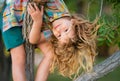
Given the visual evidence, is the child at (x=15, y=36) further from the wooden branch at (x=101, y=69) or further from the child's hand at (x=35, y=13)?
the wooden branch at (x=101, y=69)

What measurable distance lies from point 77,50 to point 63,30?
0.66ft

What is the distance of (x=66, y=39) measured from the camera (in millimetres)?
4172

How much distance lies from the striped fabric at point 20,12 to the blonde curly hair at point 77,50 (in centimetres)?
14

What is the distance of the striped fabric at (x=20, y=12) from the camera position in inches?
170

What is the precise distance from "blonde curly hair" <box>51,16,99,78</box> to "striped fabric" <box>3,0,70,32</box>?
0.14 meters

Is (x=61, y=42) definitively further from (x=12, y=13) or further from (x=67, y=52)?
(x=12, y=13)

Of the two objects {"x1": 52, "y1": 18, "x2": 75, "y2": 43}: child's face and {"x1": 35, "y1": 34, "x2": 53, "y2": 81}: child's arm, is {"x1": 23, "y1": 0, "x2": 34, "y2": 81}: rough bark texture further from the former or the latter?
{"x1": 52, "y1": 18, "x2": 75, "y2": 43}: child's face

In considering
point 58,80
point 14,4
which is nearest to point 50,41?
point 14,4

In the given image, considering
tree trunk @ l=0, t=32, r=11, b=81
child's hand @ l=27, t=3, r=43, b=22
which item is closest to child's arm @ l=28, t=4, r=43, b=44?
child's hand @ l=27, t=3, r=43, b=22

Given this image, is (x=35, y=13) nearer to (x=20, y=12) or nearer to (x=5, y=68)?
(x=20, y=12)

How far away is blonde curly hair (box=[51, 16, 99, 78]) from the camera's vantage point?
4.20 m

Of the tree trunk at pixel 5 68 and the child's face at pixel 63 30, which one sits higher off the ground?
the child's face at pixel 63 30

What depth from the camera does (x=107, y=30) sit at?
4762 mm

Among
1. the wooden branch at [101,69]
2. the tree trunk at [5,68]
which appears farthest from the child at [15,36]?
the tree trunk at [5,68]
